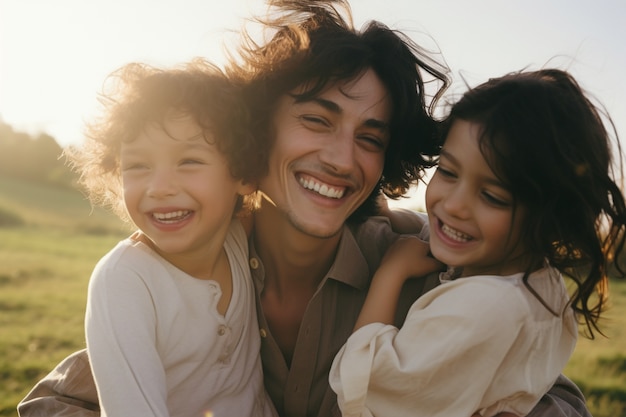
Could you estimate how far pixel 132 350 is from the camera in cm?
233

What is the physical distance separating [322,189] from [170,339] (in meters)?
1.07

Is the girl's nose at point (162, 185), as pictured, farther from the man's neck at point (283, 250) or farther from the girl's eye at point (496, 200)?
the girl's eye at point (496, 200)

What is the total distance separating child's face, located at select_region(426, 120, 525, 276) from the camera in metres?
2.61

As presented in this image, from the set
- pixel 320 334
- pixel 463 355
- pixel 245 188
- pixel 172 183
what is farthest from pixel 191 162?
pixel 463 355

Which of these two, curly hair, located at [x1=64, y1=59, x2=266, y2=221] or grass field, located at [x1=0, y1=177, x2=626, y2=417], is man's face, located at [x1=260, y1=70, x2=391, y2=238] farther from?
grass field, located at [x1=0, y1=177, x2=626, y2=417]

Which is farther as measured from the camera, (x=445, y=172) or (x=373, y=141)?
(x=373, y=141)

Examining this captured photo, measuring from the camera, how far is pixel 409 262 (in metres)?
3.13

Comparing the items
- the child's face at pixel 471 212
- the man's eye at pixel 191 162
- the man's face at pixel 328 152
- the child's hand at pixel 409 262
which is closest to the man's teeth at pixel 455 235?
the child's face at pixel 471 212

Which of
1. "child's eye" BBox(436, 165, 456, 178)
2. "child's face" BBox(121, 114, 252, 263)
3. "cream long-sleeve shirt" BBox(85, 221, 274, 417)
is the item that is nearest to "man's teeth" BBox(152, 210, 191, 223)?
"child's face" BBox(121, 114, 252, 263)

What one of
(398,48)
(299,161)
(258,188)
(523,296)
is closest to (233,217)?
(258,188)

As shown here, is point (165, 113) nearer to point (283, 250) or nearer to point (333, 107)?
point (333, 107)

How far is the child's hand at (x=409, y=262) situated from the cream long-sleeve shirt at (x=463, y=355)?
1.40ft

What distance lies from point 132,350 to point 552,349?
1.65 m

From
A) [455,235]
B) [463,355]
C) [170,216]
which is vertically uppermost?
[170,216]
